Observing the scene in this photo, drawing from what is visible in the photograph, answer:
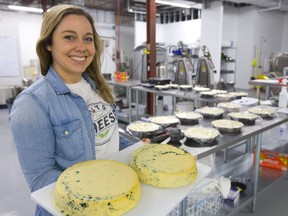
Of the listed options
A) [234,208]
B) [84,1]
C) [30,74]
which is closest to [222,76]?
[84,1]

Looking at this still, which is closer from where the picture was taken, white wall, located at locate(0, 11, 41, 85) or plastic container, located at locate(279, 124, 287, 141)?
plastic container, located at locate(279, 124, 287, 141)

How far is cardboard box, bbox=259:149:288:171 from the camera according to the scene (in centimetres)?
266

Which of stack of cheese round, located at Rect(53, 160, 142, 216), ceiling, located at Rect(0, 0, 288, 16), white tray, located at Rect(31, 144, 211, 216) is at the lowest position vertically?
white tray, located at Rect(31, 144, 211, 216)

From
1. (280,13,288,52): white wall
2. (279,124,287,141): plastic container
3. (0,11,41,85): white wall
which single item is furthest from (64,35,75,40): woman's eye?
(280,13,288,52): white wall

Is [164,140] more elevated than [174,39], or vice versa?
[174,39]

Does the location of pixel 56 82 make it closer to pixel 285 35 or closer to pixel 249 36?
pixel 249 36

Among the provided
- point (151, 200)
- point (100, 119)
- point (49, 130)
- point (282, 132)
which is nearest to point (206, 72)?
point (282, 132)

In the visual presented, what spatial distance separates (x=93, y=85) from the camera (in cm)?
120

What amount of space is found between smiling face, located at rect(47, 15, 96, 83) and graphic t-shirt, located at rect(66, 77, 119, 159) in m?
0.12

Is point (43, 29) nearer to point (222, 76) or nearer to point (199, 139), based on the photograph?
point (199, 139)

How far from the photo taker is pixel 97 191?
0.59 m

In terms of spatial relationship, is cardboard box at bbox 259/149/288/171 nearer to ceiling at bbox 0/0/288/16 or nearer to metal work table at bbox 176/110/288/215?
metal work table at bbox 176/110/288/215

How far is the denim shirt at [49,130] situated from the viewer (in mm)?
824

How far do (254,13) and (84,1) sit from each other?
599 centimetres
